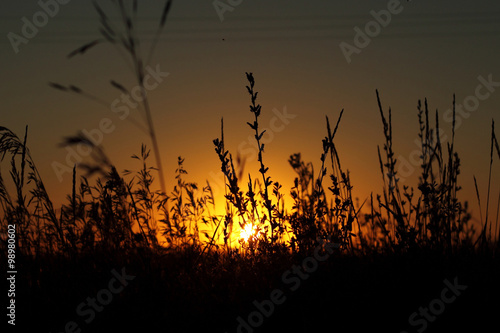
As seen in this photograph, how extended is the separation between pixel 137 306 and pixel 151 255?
88cm

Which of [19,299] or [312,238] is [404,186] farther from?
[19,299]

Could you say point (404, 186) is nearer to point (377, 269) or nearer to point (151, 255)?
point (377, 269)

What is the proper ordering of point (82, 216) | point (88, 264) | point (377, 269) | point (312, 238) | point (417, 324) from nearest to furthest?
1. point (417, 324)
2. point (377, 269)
3. point (312, 238)
4. point (88, 264)
5. point (82, 216)

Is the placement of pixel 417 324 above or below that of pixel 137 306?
below

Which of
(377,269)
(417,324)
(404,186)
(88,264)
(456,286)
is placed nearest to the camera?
(417,324)

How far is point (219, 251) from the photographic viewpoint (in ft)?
12.8

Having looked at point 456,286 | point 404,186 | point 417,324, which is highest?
point 404,186

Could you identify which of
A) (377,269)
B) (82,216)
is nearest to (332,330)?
(377,269)

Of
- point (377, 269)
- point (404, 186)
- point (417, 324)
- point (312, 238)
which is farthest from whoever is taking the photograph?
point (404, 186)

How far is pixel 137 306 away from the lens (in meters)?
2.88

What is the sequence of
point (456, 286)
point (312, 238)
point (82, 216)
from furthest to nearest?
1. point (82, 216)
2. point (312, 238)
3. point (456, 286)

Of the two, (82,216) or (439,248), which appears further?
(82,216)

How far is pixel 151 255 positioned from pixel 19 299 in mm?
984

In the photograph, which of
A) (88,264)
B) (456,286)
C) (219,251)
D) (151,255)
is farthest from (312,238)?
(88,264)
